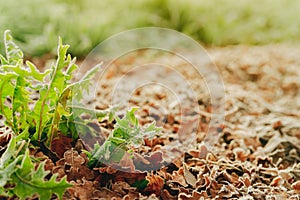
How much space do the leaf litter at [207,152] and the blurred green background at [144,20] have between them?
2.29 ft

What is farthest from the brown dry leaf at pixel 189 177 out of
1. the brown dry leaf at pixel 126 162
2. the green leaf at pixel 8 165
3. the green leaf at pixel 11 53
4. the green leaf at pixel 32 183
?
the green leaf at pixel 11 53

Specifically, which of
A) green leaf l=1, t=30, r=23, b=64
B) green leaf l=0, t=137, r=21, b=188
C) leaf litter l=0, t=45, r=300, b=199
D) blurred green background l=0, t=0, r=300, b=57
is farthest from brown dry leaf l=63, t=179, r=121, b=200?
blurred green background l=0, t=0, r=300, b=57

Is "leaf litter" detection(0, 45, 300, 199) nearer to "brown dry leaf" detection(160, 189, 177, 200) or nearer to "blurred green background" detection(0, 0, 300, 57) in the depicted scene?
"brown dry leaf" detection(160, 189, 177, 200)

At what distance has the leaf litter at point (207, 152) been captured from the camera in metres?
1.94

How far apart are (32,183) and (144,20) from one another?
170 inches

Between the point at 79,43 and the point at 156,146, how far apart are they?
8.90ft

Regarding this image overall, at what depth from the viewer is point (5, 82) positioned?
1918 mm

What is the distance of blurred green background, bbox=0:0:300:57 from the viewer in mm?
4543

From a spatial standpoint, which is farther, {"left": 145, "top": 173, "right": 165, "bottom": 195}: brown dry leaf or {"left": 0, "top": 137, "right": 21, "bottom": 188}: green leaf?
{"left": 145, "top": 173, "right": 165, "bottom": 195}: brown dry leaf

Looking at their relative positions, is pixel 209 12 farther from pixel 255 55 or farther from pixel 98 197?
pixel 98 197

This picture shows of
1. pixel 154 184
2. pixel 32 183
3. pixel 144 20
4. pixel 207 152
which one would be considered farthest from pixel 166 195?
pixel 144 20

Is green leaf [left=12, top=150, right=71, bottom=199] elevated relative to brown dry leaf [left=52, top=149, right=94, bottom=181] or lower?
lower

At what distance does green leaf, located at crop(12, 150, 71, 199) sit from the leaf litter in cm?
19

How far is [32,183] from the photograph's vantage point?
1.62m
